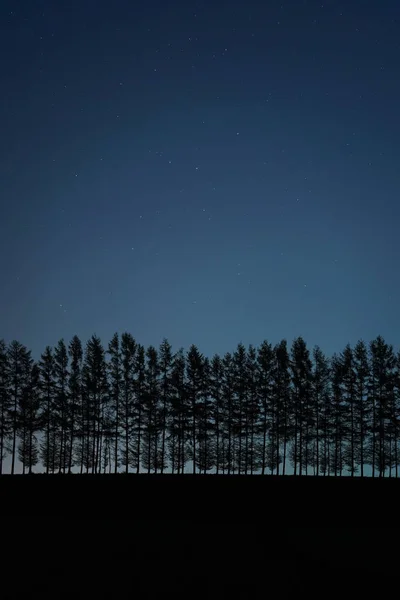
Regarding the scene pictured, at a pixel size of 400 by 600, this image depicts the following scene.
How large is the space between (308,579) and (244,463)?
42.8 metres

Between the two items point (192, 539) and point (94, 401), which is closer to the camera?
point (192, 539)

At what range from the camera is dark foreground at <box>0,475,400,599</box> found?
11.7m

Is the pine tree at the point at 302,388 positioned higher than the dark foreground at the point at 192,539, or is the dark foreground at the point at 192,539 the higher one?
the pine tree at the point at 302,388

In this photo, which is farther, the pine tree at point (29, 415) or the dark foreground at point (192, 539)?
the pine tree at point (29, 415)

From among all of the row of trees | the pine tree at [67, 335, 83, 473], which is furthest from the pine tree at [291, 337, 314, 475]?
the pine tree at [67, 335, 83, 473]

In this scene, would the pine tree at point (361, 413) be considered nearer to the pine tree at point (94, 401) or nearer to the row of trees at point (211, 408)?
the row of trees at point (211, 408)

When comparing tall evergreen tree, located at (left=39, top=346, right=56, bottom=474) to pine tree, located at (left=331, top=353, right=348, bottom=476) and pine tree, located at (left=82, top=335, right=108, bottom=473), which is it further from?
pine tree, located at (left=331, top=353, right=348, bottom=476)

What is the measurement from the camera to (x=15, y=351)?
1948 inches

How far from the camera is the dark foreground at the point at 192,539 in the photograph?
38.5ft

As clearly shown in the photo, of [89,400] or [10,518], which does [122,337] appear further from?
[10,518]

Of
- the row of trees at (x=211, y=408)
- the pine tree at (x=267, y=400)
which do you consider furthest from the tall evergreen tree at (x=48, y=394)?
the pine tree at (x=267, y=400)

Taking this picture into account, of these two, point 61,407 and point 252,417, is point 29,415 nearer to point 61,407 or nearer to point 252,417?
point 61,407

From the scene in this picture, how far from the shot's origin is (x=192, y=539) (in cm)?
1723

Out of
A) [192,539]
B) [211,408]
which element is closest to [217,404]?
[211,408]
